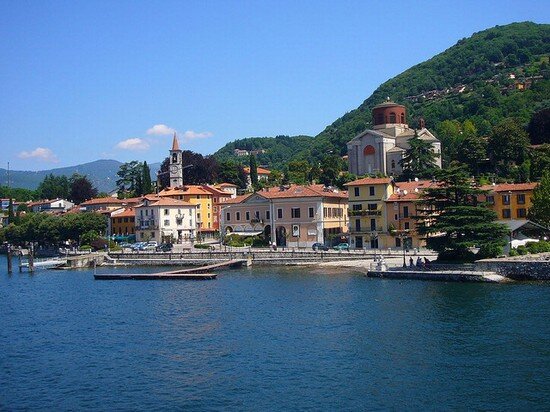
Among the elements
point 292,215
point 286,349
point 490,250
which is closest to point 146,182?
point 292,215

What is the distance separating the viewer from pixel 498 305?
35281 millimetres

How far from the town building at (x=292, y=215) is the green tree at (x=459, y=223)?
20.8 metres

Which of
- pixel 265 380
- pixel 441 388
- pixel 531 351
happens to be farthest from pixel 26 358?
pixel 531 351

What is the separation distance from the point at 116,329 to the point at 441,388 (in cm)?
1775

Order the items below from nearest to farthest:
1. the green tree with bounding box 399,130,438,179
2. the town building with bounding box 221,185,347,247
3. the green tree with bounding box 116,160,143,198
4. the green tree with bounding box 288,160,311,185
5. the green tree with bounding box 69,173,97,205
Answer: the town building with bounding box 221,185,347,247 < the green tree with bounding box 399,130,438,179 < the green tree with bounding box 288,160,311,185 < the green tree with bounding box 116,160,143,198 < the green tree with bounding box 69,173,97,205

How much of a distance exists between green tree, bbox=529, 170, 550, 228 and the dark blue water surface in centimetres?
1730

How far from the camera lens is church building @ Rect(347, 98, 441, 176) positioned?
315 feet

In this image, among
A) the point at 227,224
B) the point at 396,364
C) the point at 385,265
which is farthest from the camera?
the point at 227,224

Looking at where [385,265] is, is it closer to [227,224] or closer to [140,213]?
[227,224]

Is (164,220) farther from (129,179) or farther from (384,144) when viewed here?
(129,179)

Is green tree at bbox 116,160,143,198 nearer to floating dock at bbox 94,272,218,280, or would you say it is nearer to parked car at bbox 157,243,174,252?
parked car at bbox 157,243,174,252

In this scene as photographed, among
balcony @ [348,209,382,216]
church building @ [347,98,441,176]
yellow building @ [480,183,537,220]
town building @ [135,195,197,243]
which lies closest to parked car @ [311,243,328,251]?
balcony @ [348,209,382,216]

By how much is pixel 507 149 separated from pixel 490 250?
39137 millimetres

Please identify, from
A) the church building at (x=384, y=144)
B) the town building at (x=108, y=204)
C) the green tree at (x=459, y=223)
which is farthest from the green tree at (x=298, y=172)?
the green tree at (x=459, y=223)
